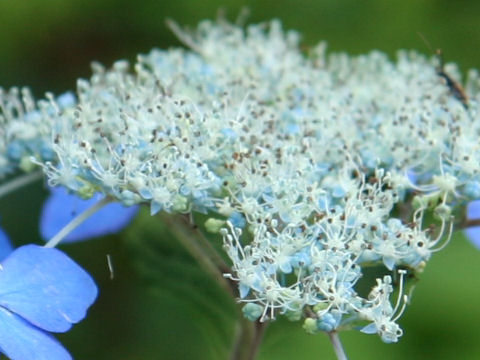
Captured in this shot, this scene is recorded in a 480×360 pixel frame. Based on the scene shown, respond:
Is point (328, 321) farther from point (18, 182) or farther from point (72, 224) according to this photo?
point (18, 182)

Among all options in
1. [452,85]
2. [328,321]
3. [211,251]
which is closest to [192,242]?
[211,251]

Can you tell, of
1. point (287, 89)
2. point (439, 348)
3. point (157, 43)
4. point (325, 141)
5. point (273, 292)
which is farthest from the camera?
point (157, 43)

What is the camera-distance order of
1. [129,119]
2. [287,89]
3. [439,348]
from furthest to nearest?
[439,348] < [287,89] < [129,119]

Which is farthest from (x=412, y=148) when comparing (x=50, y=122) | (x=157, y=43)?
(x=157, y=43)

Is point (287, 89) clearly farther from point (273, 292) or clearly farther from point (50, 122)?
point (273, 292)

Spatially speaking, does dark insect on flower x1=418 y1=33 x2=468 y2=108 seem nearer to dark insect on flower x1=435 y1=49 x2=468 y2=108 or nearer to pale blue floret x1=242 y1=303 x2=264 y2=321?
dark insect on flower x1=435 y1=49 x2=468 y2=108

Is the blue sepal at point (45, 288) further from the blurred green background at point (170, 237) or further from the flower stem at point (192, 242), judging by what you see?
the blurred green background at point (170, 237)
